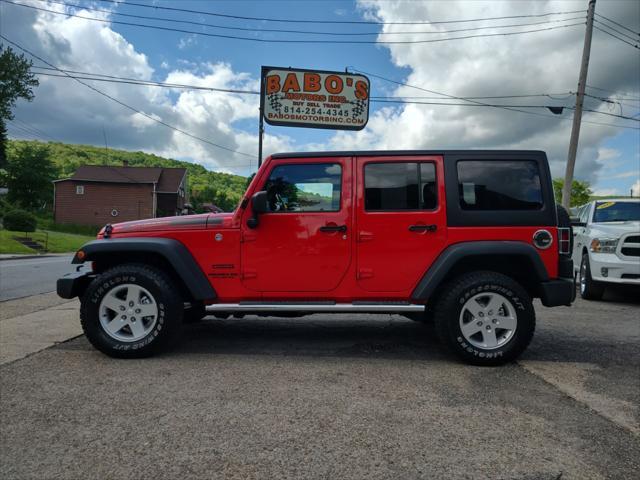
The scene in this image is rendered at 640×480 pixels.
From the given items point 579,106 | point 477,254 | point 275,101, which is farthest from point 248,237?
point 579,106

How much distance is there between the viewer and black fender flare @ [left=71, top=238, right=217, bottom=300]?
155 inches

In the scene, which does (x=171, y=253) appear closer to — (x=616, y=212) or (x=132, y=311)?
(x=132, y=311)

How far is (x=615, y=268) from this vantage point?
729 cm

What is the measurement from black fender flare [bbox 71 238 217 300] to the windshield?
26.1 feet

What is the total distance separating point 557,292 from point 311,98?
11.0 m

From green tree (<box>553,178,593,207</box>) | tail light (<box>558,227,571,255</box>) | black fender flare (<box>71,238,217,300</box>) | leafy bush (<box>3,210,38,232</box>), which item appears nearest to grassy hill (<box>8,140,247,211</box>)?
leafy bush (<box>3,210,38,232</box>)

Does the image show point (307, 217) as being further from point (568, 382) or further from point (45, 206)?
point (45, 206)

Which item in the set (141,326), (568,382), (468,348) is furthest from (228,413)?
(568,382)

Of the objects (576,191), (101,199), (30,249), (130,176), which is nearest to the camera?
(30,249)

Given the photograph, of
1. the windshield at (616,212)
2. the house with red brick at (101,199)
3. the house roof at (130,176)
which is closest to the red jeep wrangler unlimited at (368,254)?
the windshield at (616,212)

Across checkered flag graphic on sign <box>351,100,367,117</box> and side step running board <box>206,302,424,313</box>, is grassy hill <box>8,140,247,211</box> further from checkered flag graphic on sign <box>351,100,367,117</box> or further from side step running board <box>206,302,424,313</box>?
side step running board <box>206,302,424,313</box>

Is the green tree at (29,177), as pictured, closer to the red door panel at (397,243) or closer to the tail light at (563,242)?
the red door panel at (397,243)

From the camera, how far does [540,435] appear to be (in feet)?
8.28

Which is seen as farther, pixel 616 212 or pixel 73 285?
pixel 616 212
